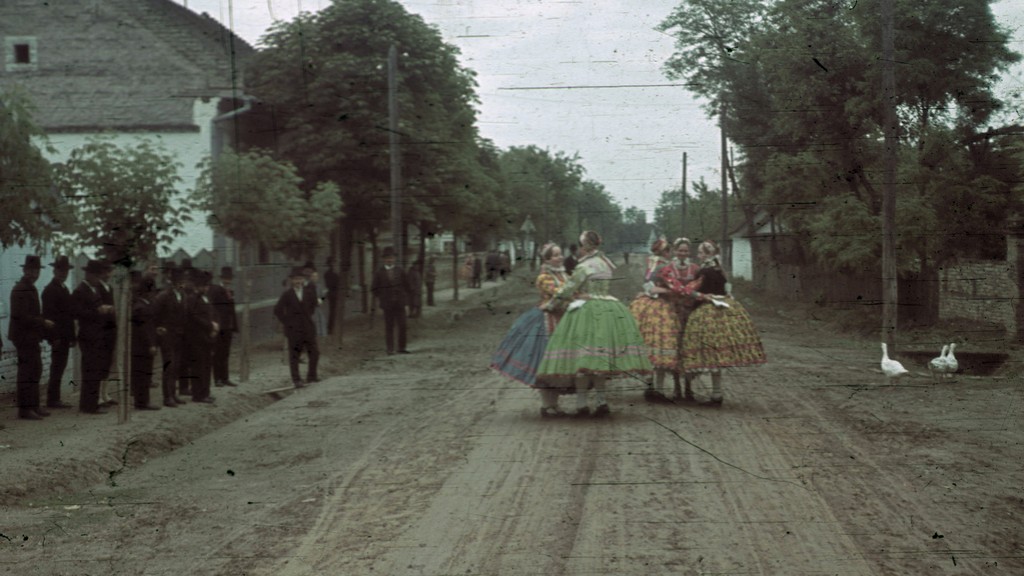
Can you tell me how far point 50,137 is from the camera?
782 centimetres

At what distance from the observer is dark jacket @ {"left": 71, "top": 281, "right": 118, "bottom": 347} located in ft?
29.5

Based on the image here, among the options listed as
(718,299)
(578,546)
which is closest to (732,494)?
(578,546)

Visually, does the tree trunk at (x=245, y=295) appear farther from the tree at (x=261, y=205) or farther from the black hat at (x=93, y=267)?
the black hat at (x=93, y=267)

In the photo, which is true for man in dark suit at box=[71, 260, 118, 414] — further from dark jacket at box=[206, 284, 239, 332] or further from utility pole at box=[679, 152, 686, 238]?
utility pole at box=[679, 152, 686, 238]

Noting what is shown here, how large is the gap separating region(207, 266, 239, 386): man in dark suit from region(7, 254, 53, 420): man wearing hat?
1.50 metres

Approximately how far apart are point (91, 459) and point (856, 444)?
5.86 m

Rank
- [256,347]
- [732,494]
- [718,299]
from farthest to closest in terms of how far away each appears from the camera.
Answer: [256,347]
[718,299]
[732,494]

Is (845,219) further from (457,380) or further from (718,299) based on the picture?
(457,380)

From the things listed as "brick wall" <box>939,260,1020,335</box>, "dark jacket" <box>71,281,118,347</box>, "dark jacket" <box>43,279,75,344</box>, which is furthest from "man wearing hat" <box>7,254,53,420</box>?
"brick wall" <box>939,260,1020,335</box>

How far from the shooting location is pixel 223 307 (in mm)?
10906

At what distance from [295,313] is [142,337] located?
2.40 meters

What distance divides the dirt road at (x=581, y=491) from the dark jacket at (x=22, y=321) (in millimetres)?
1161

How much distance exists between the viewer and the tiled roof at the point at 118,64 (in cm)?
739

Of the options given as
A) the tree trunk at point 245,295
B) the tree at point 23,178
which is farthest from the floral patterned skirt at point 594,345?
the tree at point 23,178
